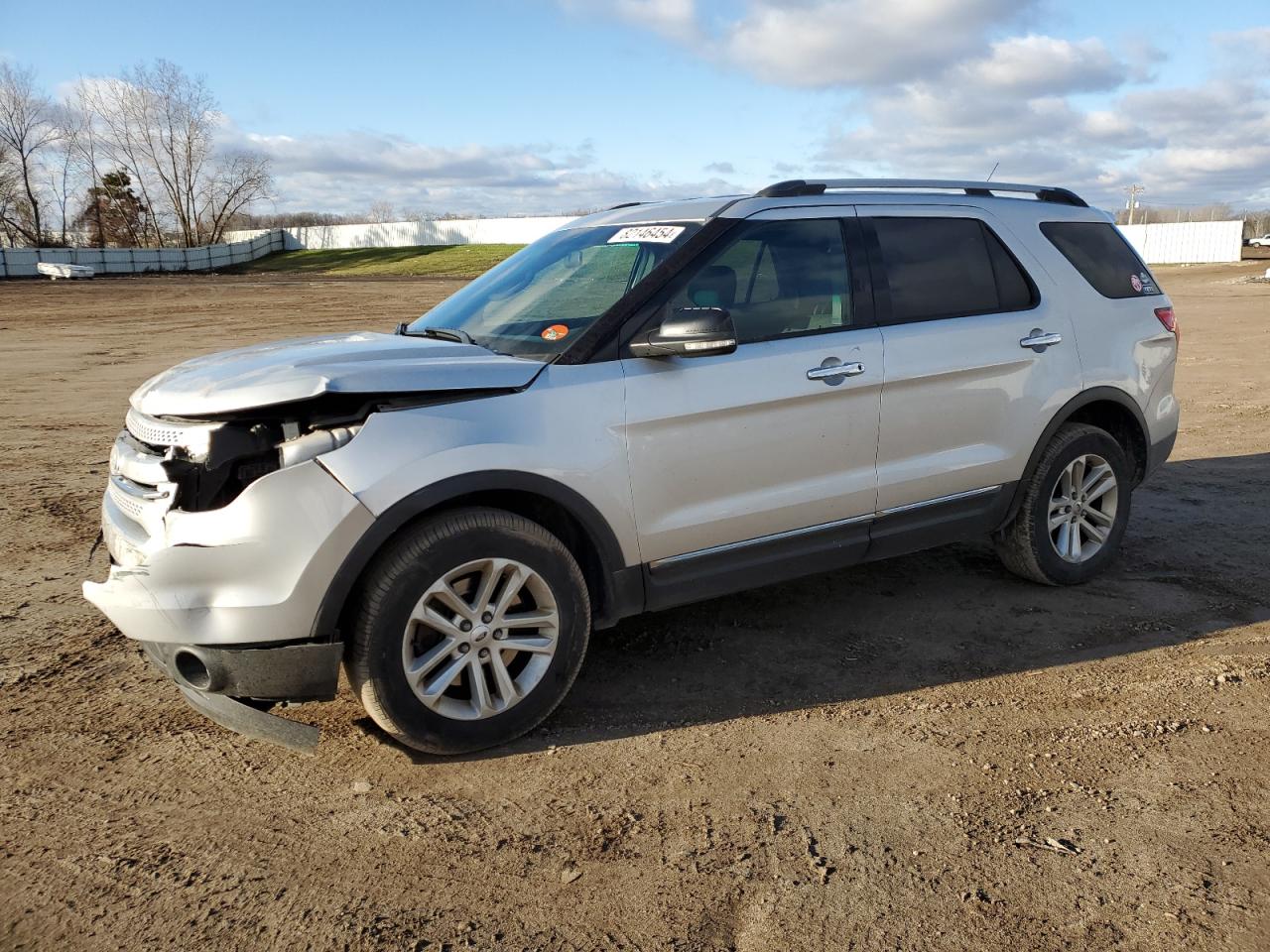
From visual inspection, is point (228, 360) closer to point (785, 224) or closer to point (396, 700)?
point (396, 700)

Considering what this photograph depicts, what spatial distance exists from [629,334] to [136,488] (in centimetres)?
179

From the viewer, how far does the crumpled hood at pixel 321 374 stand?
129 inches

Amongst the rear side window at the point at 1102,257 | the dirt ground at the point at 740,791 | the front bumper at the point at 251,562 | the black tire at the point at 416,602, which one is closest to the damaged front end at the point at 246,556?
the front bumper at the point at 251,562

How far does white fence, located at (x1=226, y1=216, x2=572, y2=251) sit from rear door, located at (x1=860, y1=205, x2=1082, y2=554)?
7273 cm

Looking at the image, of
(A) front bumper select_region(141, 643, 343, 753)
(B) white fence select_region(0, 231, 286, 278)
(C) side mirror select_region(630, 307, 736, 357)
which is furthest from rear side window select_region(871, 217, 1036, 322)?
(B) white fence select_region(0, 231, 286, 278)

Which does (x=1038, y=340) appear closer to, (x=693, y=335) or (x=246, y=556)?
(x=693, y=335)

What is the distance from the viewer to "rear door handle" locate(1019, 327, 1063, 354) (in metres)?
4.91

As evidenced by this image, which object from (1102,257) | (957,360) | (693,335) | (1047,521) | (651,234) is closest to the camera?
(693,335)

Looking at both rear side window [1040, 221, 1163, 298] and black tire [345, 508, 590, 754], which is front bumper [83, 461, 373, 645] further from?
rear side window [1040, 221, 1163, 298]

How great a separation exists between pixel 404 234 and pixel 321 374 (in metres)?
78.8

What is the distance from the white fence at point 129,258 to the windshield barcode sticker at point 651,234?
5233 centimetres

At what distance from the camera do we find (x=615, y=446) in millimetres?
3762

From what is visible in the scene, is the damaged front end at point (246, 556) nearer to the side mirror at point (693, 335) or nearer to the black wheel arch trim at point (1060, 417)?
the side mirror at point (693, 335)

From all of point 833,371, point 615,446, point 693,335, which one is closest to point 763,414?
point 833,371
